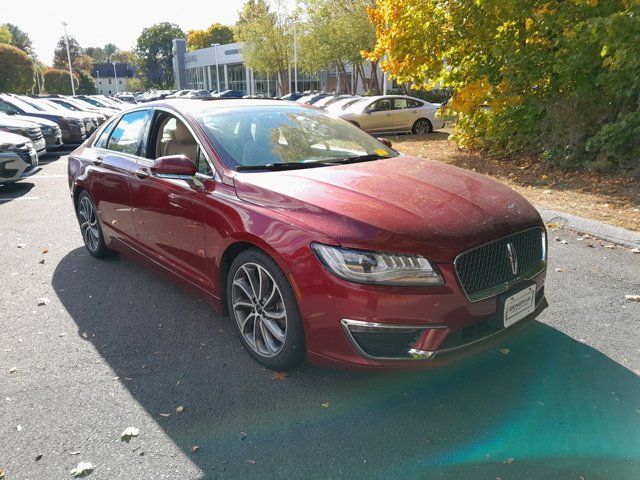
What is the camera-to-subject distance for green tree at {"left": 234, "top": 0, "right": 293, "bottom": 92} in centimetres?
4277

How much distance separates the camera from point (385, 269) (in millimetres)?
2541

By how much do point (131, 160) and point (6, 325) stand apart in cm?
162

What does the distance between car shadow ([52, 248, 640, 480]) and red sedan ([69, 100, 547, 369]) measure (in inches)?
12.1

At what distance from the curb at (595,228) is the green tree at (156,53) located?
113m

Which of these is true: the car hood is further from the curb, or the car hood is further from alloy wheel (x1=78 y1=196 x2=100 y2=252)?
the curb

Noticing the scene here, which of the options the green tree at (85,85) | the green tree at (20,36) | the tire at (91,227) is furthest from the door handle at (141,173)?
the green tree at (20,36)

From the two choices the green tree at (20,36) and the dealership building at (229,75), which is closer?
the dealership building at (229,75)

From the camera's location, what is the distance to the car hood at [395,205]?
2590mm

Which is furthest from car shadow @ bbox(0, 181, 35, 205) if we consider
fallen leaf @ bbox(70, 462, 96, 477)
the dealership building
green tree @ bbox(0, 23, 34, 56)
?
green tree @ bbox(0, 23, 34, 56)

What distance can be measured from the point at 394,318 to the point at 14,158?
868 cm

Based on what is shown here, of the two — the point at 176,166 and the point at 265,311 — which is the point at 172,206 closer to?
the point at 176,166

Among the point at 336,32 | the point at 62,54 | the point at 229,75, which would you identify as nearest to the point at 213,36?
the point at 229,75

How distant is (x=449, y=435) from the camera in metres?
2.57

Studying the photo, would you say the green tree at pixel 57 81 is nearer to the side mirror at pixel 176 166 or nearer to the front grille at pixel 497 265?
the side mirror at pixel 176 166
